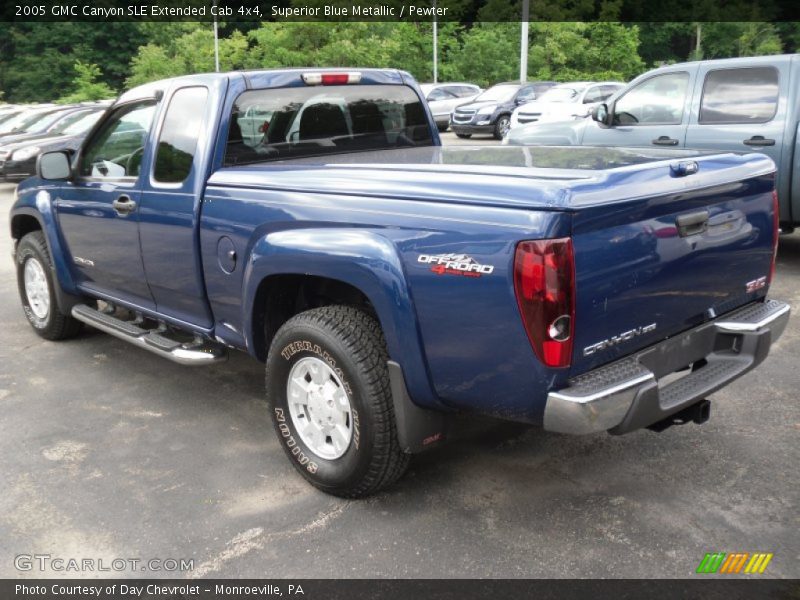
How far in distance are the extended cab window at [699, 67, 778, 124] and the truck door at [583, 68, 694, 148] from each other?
0.69 feet

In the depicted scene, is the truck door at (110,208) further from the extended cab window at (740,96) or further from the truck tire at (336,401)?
the extended cab window at (740,96)

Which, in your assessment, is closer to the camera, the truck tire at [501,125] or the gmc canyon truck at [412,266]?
the gmc canyon truck at [412,266]

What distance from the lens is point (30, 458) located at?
4.18m

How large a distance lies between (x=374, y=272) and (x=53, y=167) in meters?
2.96

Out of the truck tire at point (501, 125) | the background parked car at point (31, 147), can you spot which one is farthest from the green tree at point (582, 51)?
the background parked car at point (31, 147)

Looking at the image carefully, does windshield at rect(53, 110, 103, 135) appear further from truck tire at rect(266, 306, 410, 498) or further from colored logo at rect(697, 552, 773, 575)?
colored logo at rect(697, 552, 773, 575)

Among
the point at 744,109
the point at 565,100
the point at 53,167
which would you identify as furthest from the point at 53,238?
the point at 565,100

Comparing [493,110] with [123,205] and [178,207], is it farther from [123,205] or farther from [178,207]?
[178,207]

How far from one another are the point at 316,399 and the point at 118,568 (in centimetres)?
106

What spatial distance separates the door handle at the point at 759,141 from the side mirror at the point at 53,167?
233 inches

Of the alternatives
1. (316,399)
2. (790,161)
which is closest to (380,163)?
(316,399)

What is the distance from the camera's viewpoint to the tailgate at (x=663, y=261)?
111 inches

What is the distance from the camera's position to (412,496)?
368 cm

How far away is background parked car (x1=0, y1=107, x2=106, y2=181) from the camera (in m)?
16.1
